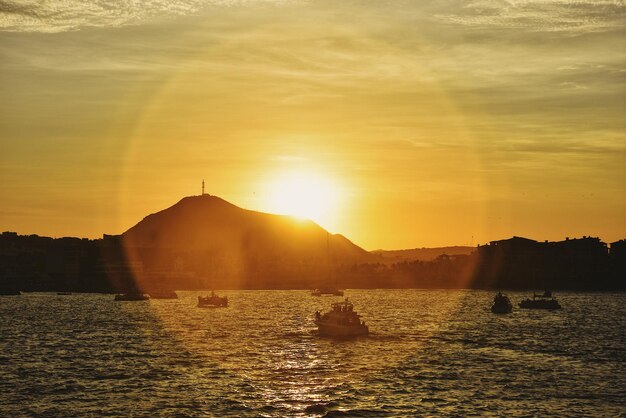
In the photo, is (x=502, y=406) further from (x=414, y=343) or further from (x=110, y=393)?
(x=414, y=343)

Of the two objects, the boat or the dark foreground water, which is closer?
the dark foreground water

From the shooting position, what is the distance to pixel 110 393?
91.0 m

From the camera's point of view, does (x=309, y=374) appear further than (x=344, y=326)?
Answer: No

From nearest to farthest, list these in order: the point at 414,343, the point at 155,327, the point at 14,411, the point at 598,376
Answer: the point at 14,411, the point at 598,376, the point at 414,343, the point at 155,327

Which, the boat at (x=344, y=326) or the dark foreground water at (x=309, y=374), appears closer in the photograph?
the dark foreground water at (x=309, y=374)

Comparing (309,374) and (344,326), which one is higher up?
(344,326)

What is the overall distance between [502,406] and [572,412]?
21.2 feet

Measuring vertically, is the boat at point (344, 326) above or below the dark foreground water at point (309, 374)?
above

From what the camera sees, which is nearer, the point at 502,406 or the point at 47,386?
the point at 502,406

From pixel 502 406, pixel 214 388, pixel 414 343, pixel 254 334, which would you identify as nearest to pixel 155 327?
pixel 254 334

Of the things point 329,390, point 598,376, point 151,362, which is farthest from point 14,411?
point 598,376

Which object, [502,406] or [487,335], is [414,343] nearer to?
[487,335]

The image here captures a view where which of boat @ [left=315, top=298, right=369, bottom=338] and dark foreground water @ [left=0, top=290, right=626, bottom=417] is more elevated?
boat @ [left=315, top=298, right=369, bottom=338]

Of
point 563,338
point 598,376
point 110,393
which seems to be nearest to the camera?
point 110,393
